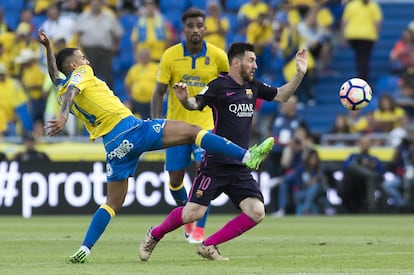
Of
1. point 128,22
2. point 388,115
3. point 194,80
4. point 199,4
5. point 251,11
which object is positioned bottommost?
point 388,115

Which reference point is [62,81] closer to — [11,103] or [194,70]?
[194,70]

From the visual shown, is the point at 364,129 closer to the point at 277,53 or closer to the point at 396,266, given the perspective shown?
the point at 277,53

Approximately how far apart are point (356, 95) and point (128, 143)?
2.85 m

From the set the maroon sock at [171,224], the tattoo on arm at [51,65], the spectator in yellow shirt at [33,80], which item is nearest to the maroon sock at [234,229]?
the maroon sock at [171,224]

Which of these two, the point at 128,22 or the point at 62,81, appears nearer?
the point at 62,81

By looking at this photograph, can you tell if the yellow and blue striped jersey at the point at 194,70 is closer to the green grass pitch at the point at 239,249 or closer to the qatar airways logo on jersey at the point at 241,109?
the green grass pitch at the point at 239,249

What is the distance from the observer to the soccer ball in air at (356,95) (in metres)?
13.0

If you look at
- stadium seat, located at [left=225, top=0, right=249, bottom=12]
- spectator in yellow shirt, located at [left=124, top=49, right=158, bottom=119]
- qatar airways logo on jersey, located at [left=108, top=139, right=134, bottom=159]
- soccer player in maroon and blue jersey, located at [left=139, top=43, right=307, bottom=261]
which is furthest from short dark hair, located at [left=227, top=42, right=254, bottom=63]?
stadium seat, located at [left=225, top=0, right=249, bottom=12]

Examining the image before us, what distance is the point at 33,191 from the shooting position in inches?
896

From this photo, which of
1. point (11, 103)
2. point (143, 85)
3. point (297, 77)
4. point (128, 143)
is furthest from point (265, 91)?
point (11, 103)

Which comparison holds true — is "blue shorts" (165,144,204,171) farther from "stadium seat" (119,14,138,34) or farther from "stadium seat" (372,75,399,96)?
"stadium seat" (119,14,138,34)

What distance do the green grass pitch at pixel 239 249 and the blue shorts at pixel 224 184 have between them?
0.63 meters

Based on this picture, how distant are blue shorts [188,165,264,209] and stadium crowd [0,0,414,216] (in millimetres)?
11027

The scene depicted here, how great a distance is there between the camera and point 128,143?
1152cm
